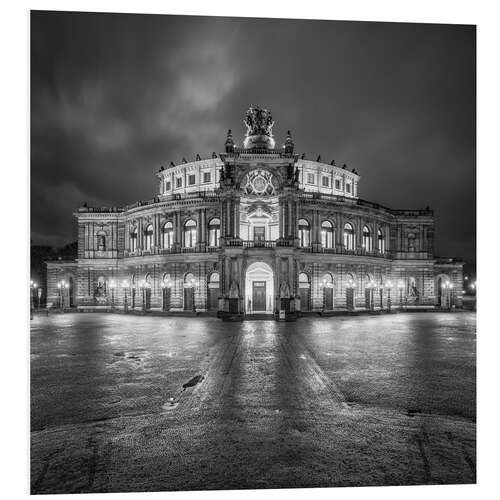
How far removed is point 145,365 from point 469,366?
45.3 ft

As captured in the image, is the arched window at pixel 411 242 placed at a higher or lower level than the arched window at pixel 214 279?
higher

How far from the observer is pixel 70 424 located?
10.1 metres

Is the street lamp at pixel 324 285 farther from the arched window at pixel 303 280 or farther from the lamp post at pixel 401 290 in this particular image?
the lamp post at pixel 401 290

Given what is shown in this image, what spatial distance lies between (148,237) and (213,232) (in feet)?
34.2

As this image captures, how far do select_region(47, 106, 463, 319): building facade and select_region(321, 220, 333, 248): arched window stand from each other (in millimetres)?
131

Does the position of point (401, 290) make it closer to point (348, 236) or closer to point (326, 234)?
point (348, 236)

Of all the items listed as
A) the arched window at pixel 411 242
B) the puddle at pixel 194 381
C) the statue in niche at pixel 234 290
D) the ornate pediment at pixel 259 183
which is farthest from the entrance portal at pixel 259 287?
the puddle at pixel 194 381

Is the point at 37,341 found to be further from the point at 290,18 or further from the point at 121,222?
the point at 121,222

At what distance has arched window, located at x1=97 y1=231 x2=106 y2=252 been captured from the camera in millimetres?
56844

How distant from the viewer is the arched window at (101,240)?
56.8 metres

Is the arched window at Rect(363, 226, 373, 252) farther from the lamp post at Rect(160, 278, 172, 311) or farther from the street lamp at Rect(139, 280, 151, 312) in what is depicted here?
the street lamp at Rect(139, 280, 151, 312)

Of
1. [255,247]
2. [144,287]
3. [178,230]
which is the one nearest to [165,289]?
[144,287]

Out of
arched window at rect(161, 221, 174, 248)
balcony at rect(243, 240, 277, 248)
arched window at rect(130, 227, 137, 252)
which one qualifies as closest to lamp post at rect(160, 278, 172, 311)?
arched window at rect(161, 221, 174, 248)

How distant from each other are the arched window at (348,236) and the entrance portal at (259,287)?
456 inches
